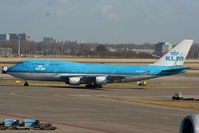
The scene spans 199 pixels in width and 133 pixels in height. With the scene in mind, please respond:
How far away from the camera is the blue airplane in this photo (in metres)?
58.0

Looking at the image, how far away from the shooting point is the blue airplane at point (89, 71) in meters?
58.0

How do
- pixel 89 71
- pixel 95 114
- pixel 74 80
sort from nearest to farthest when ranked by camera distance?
pixel 95 114
pixel 74 80
pixel 89 71

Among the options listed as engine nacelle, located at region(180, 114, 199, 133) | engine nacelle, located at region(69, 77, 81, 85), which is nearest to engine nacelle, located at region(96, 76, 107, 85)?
engine nacelle, located at region(69, 77, 81, 85)

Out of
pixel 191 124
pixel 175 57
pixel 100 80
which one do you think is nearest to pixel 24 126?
pixel 191 124

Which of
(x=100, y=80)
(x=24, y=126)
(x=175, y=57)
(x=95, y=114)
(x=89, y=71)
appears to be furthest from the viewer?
(x=175, y=57)

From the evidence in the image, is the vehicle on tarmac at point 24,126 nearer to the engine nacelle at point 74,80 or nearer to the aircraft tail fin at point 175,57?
the engine nacelle at point 74,80

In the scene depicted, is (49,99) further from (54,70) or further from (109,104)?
(54,70)

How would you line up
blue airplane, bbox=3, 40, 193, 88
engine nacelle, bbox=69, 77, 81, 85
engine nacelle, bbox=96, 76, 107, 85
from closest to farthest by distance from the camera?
engine nacelle, bbox=69, 77, 81, 85 < engine nacelle, bbox=96, 76, 107, 85 < blue airplane, bbox=3, 40, 193, 88

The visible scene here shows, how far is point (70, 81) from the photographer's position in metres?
57.3

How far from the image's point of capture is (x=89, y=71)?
194 feet

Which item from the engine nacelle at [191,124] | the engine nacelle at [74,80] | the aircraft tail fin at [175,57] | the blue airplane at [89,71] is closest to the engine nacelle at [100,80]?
the blue airplane at [89,71]

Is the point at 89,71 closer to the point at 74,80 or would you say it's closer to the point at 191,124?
the point at 74,80

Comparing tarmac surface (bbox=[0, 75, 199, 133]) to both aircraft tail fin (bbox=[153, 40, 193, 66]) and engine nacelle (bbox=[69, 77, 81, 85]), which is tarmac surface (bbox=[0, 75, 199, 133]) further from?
aircraft tail fin (bbox=[153, 40, 193, 66])

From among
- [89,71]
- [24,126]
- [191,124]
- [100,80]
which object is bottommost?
[24,126]
